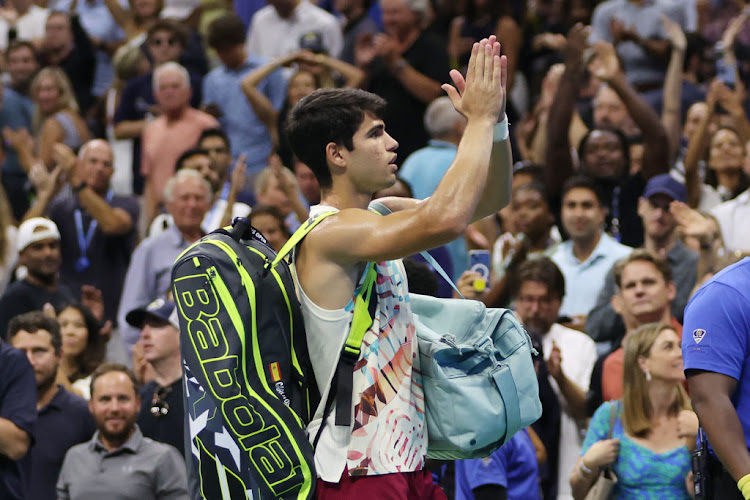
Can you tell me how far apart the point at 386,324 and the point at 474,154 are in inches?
22.7

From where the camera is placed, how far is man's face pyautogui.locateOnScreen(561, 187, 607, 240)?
878 cm

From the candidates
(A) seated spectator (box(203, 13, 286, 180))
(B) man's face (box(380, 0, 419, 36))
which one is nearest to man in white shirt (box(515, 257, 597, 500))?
(B) man's face (box(380, 0, 419, 36))

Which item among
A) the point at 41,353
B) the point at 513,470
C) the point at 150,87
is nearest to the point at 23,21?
the point at 150,87

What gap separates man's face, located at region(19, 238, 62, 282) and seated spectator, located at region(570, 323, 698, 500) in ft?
14.5

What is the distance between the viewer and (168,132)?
36.8 ft

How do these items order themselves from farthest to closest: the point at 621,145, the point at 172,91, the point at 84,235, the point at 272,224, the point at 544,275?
the point at 172,91
the point at 84,235
the point at 621,145
the point at 272,224
the point at 544,275

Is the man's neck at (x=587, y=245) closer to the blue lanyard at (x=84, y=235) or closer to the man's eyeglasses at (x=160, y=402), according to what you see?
the man's eyeglasses at (x=160, y=402)

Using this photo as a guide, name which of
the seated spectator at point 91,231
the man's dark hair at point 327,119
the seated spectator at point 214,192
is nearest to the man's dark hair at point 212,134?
the seated spectator at point 214,192

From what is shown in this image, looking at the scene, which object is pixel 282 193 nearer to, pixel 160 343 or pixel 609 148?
pixel 609 148

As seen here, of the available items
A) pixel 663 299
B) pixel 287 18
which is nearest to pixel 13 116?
pixel 287 18

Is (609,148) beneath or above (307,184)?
beneath

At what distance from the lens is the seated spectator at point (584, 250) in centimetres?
863

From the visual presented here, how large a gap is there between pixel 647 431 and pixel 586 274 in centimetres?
260

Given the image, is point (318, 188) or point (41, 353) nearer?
point (41, 353)
